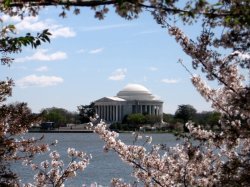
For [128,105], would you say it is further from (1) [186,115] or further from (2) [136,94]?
(1) [186,115]

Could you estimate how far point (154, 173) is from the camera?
8086mm

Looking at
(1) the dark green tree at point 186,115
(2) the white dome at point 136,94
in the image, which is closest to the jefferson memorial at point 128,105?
(2) the white dome at point 136,94

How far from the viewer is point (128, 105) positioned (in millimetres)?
160500

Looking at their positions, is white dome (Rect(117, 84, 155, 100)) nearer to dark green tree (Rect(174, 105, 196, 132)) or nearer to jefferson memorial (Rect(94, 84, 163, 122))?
jefferson memorial (Rect(94, 84, 163, 122))

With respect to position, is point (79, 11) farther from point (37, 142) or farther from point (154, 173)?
point (37, 142)

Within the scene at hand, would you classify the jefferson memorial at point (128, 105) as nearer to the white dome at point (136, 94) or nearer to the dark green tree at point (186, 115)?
the white dome at point (136, 94)

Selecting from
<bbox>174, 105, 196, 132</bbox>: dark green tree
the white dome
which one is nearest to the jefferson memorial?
the white dome

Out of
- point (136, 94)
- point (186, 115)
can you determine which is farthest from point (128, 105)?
point (186, 115)

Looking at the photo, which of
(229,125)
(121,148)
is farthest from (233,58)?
(121,148)

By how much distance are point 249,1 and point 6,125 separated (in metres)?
5.15

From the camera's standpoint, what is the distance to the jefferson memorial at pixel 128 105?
158625mm

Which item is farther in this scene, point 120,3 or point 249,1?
point 249,1

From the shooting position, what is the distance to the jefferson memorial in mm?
158625

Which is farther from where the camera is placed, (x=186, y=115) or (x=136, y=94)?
(x=136, y=94)
